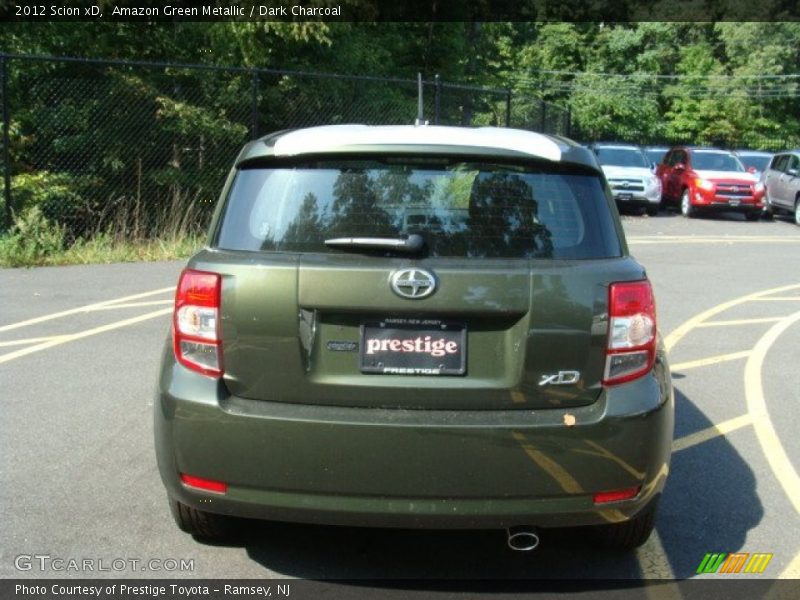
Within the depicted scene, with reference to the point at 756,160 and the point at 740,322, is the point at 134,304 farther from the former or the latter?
the point at 756,160

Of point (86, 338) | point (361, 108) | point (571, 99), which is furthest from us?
point (571, 99)

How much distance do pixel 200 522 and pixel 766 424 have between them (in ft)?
12.8

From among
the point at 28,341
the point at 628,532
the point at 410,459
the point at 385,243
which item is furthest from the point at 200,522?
the point at 28,341

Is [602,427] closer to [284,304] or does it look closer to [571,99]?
[284,304]

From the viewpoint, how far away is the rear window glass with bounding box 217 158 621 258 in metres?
3.56

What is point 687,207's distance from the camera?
2464 centimetres

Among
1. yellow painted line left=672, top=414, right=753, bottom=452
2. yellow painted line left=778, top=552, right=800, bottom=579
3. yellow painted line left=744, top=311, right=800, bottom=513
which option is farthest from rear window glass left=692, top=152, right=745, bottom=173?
yellow painted line left=778, top=552, right=800, bottom=579

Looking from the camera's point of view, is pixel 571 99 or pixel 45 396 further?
pixel 571 99

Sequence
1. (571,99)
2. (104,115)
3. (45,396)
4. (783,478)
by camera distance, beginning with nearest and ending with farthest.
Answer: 1. (783,478)
2. (45,396)
3. (104,115)
4. (571,99)

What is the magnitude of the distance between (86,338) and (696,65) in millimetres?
53083

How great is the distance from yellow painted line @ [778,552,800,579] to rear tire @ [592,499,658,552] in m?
0.55

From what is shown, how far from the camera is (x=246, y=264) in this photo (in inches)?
138

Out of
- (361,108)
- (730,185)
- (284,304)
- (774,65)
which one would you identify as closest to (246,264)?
(284,304)

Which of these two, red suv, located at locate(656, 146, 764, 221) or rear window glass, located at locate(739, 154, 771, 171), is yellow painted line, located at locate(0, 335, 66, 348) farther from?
rear window glass, located at locate(739, 154, 771, 171)
